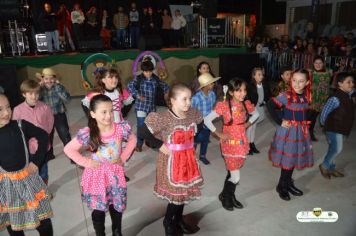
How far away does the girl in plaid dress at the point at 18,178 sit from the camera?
8.52ft

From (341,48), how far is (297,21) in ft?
39.0

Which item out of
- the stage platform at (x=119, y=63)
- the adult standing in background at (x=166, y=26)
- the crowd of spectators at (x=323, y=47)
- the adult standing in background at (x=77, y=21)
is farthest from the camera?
the adult standing in background at (x=166, y=26)

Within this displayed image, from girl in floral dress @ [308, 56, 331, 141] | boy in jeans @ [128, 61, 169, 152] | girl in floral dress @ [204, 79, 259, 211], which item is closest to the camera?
girl in floral dress @ [204, 79, 259, 211]

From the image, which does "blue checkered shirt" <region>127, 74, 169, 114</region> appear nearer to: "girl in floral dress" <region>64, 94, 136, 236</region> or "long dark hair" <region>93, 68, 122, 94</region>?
"long dark hair" <region>93, 68, 122, 94</region>

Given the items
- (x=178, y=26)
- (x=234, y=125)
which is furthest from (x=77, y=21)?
(x=234, y=125)

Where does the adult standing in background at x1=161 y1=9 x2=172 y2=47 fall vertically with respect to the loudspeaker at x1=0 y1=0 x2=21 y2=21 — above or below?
below

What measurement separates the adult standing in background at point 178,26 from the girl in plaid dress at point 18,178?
12061mm

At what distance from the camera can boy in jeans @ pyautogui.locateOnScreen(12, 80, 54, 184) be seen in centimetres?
383

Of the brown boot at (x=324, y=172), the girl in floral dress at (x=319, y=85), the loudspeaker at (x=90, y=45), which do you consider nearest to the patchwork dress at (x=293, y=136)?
the brown boot at (x=324, y=172)

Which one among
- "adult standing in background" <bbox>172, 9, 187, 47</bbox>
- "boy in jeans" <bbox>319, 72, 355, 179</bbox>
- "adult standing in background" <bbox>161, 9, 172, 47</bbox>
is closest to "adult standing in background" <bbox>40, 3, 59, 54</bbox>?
"adult standing in background" <bbox>161, 9, 172, 47</bbox>

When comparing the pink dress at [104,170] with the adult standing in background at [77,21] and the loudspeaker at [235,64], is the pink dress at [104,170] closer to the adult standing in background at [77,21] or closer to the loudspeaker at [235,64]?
the loudspeaker at [235,64]

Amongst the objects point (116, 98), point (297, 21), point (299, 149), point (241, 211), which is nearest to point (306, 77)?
point (299, 149)

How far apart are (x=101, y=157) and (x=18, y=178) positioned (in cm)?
68

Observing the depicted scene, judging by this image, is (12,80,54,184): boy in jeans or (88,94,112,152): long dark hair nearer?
(88,94,112,152): long dark hair
